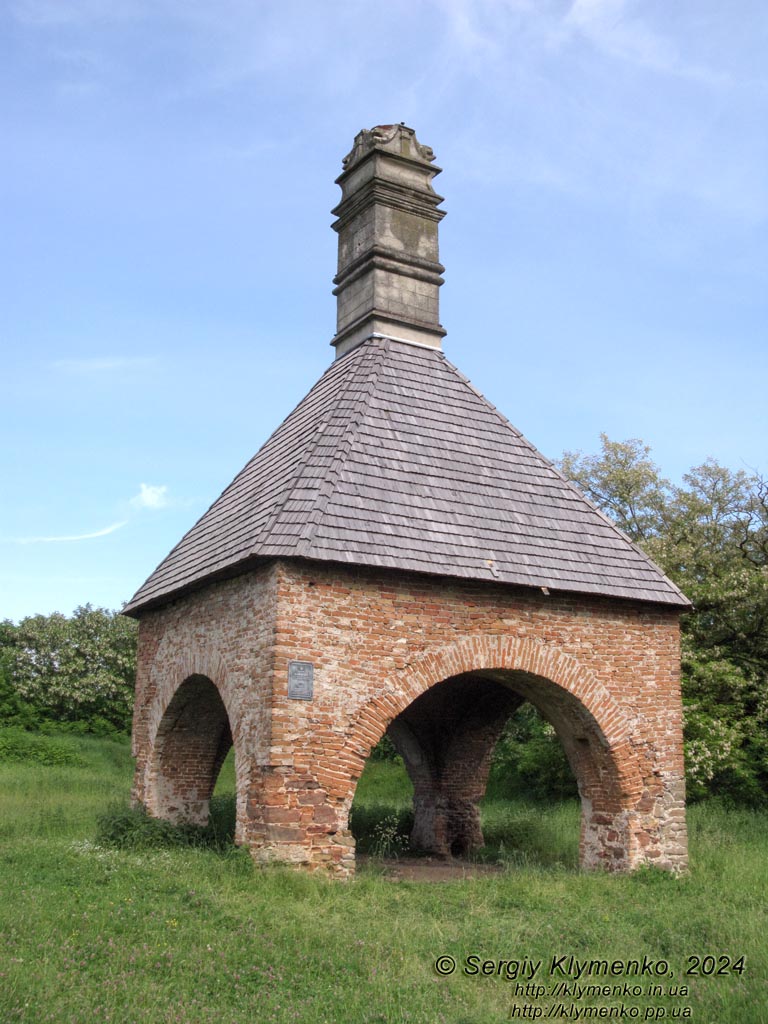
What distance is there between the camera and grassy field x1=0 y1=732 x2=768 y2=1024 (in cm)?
555

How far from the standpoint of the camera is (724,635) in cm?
1791

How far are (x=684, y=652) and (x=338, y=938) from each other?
11892 millimetres

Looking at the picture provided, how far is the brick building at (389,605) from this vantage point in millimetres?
8688

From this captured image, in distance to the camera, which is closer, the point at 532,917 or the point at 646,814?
the point at 532,917

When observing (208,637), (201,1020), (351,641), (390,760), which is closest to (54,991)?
(201,1020)

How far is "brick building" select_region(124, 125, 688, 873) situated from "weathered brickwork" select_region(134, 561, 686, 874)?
24 mm

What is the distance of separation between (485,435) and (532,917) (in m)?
5.87

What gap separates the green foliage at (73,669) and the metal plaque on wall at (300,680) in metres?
20.7

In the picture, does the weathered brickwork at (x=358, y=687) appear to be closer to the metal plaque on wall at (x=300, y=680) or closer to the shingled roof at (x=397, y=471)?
the metal plaque on wall at (x=300, y=680)

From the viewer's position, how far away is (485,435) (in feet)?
38.3

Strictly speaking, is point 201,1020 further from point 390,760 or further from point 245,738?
point 390,760

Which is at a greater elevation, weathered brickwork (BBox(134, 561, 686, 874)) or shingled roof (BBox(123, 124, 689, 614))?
shingled roof (BBox(123, 124, 689, 614))

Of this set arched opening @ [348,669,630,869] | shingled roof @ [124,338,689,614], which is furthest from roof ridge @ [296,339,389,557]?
arched opening @ [348,669,630,869]

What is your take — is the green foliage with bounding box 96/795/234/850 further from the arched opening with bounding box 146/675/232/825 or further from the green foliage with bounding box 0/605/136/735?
the green foliage with bounding box 0/605/136/735
